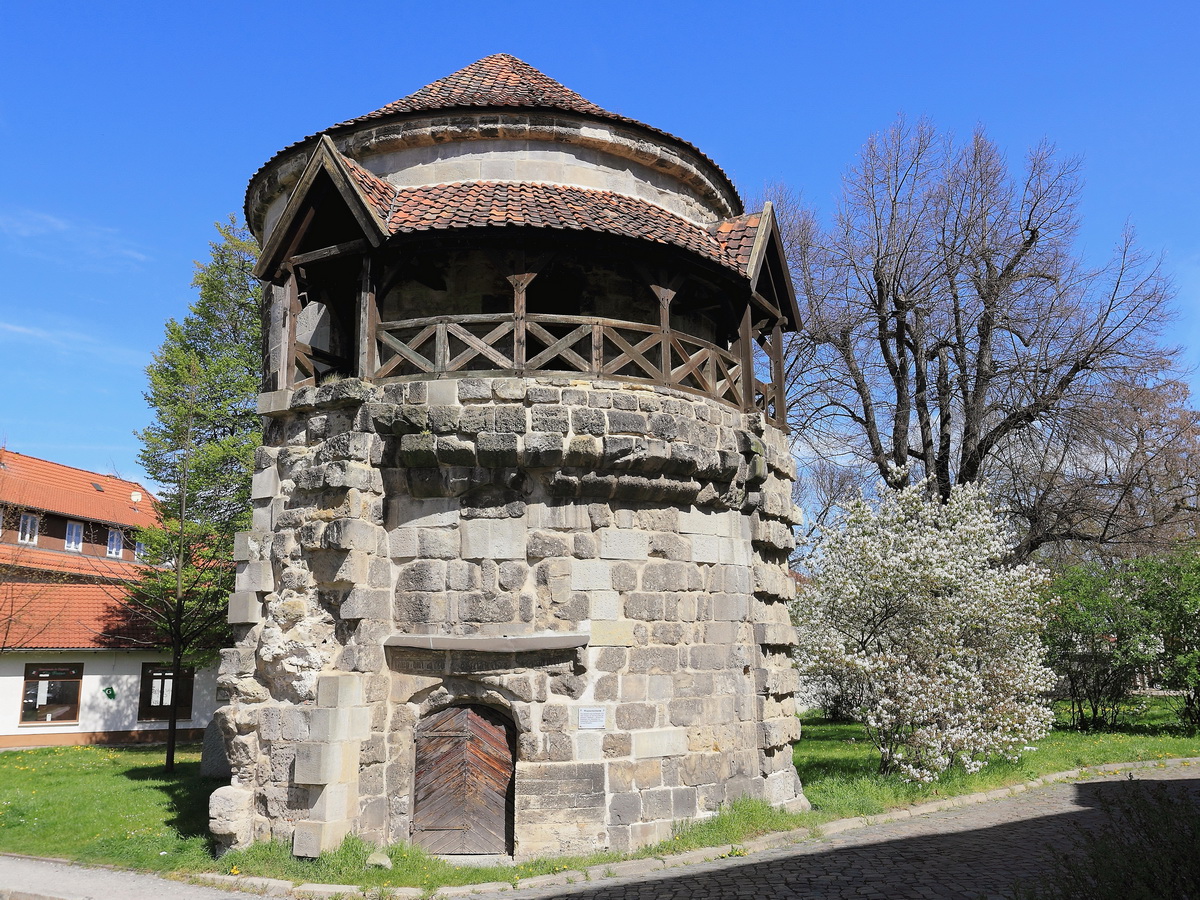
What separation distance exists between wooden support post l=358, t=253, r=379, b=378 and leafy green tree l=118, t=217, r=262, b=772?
11.9 metres

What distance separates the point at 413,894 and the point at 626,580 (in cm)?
391

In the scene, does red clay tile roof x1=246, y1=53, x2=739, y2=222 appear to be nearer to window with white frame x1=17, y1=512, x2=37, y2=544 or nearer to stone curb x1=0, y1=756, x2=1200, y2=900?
stone curb x1=0, y1=756, x2=1200, y2=900

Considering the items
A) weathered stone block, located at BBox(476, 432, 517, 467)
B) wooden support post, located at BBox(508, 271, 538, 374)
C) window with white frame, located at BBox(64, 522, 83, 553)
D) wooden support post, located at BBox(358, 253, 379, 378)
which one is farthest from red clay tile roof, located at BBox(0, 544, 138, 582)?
wooden support post, located at BBox(508, 271, 538, 374)

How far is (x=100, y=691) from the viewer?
26.1 meters

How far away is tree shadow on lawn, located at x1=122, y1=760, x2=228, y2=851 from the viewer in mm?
12161

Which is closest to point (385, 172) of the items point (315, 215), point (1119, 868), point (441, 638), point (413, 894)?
point (315, 215)

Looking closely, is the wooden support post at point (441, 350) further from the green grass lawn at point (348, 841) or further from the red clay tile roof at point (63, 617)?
the red clay tile roof at point (63, 617)

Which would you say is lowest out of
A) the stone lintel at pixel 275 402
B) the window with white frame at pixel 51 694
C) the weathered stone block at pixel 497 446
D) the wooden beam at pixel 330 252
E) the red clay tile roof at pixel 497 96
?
the window with white frame at pixel 51 694

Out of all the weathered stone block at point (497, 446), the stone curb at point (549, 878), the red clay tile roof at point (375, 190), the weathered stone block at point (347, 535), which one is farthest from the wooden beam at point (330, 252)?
the stone curb at point (549, 878)

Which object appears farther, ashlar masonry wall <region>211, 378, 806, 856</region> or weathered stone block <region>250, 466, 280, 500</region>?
weathered stone block <region>250, 466, 280, 500</region>

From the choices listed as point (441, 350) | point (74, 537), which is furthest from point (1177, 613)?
point (74, 537)

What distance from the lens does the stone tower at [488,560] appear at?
10242 millimetres

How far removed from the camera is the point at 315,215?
1175 cm

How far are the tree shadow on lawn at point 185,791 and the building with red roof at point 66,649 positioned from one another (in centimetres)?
518
